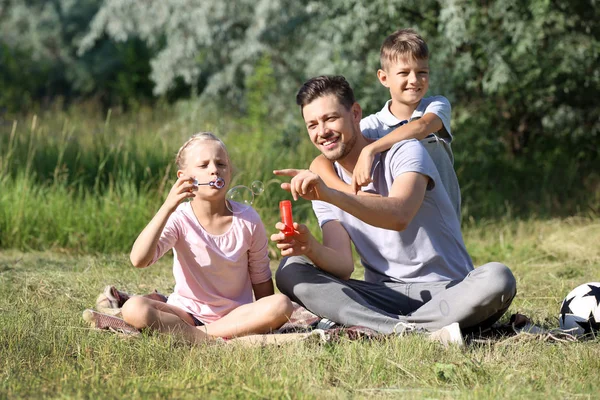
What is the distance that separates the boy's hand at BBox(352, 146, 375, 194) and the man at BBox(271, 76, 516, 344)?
0.13 meters

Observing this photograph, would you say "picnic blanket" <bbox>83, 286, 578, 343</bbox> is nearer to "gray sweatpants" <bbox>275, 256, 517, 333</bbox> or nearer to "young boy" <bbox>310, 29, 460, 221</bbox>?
"gray sweatpants" <bbox>275, 256, 517, 333</bbox>

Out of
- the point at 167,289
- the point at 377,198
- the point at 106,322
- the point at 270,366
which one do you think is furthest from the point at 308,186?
the point at 167,289

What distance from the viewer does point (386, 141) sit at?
4.29 m

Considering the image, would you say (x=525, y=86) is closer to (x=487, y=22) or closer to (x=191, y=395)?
(x=487, y=22)

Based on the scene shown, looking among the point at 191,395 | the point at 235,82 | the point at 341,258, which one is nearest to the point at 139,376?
the point at 191,395

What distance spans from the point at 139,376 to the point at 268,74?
8832mm

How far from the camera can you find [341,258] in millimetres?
4348

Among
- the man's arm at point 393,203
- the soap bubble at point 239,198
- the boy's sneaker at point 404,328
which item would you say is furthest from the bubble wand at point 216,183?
the boy's sneaker at point 404,328

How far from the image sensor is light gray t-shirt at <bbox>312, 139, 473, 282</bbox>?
429 centimetres

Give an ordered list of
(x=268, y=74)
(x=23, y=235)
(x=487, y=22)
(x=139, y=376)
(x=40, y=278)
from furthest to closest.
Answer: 1. (x=268, y=74)
2. (x=487, y=22)
3. (x=23, y=235)
4. (x=40, y=278)
5. (x=139, y=376)

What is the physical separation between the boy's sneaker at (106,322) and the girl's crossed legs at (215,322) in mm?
54

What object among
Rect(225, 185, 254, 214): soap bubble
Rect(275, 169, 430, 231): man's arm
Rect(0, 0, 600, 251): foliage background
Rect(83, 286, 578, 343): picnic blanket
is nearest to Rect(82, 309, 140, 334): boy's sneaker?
Rect(83, 286, 578, 343): picnic blanket

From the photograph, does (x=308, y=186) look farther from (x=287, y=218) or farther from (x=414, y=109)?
(x=414, y=109)

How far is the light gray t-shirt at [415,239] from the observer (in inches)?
169
